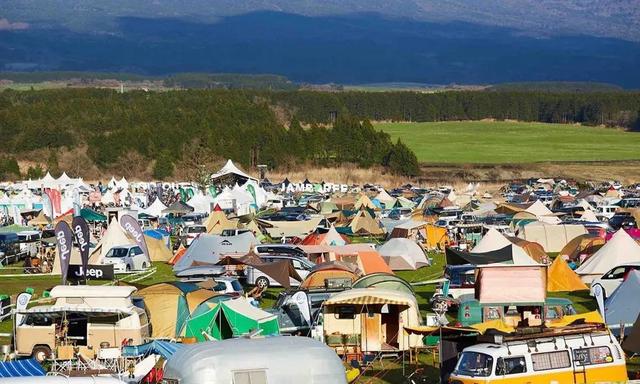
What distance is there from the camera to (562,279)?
2492 cm

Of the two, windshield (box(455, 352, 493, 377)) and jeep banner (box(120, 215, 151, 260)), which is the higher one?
windshield (box(455, 352, 493, 377))

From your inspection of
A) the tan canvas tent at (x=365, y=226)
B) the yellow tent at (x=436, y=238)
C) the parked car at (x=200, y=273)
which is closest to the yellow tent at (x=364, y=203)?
the tan canvas tent at (x=365, y=226)

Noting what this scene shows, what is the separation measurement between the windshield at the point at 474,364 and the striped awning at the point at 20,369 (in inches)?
178

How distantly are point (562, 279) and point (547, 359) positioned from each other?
11561mm

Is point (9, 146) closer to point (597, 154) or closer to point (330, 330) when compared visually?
point (597, 154)

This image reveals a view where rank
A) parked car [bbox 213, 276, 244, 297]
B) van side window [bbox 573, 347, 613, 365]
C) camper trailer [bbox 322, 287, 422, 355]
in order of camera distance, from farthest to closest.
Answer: parked car [bbox 213, 276, 244, 297]
camper trailer [bbox 322, 287, 422, 355]
van side window [bbox 573, 347, 613, 365]

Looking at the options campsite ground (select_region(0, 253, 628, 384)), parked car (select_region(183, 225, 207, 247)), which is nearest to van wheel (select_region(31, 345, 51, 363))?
campsite ground (select_region(0, 253, 628, 384))

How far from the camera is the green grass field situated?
90.2 m

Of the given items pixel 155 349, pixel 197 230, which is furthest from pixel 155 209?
pixel 155 349

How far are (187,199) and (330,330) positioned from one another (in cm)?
3215

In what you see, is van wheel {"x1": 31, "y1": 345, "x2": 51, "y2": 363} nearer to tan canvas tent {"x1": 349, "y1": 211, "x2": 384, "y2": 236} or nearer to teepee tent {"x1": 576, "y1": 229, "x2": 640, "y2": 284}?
teepee tent {"x1": 576, "y1": 229, "x2": 640, "y2": 284}

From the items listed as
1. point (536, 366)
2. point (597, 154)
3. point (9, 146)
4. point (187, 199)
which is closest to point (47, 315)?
point (536, 366)

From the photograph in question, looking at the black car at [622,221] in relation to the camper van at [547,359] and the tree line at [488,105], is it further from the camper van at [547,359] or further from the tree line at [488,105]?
the tree line at [488,105]

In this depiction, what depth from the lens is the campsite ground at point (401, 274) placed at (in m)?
16.2
